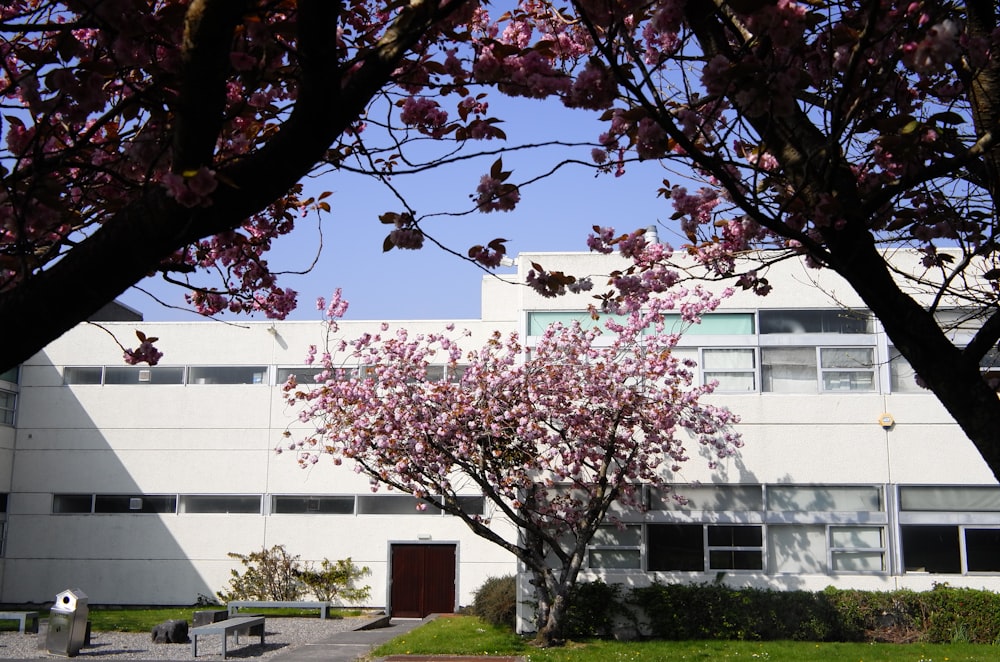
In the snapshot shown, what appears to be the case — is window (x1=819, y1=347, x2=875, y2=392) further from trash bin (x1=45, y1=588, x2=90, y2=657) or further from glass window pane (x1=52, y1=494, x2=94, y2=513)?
glass window pane (x1=52, y1=494, x2=94, y2=513)

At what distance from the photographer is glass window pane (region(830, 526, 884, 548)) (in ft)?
54.1

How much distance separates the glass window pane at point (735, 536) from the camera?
54.4ft

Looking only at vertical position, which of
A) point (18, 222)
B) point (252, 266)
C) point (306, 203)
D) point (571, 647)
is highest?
point (306, 203)

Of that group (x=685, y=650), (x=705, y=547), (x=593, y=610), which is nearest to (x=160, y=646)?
(x=593, y=610)

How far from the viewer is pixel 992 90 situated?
14.8 ft

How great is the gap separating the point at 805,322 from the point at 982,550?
4870mm

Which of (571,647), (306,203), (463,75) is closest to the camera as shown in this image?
(463,75)

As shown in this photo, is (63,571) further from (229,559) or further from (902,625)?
(902,625)

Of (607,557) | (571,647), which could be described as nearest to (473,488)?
(607,557)

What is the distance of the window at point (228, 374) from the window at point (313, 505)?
2.93m

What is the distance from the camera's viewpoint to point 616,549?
16656mm

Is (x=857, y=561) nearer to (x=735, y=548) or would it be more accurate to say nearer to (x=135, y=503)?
(x=735, y=548)

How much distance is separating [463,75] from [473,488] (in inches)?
674

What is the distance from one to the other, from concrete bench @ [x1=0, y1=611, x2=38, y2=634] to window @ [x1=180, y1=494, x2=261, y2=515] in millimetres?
4770
